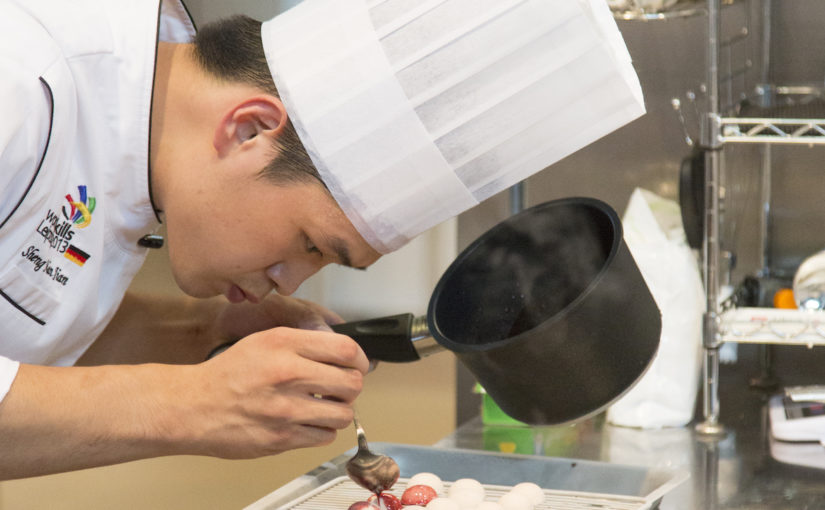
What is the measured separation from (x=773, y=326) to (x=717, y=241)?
0.14m

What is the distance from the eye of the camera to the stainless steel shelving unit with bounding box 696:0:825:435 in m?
1.32

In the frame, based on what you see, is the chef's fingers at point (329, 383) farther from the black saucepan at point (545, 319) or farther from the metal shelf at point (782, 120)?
the metal shelf at point (782, 120)

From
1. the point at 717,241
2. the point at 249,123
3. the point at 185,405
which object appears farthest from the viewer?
the point at 717,241

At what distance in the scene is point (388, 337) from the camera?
1129 mm

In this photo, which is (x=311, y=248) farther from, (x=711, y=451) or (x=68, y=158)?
(x=711, y=451)

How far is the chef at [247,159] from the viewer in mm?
916

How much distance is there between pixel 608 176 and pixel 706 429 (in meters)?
0.46

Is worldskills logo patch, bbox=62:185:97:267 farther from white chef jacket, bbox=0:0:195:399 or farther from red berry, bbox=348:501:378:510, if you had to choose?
red berry, bbox=348:501:378:510

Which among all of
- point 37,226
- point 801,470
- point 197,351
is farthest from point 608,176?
point 37,226

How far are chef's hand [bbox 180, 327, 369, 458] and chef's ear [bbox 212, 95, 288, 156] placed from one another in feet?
0.68

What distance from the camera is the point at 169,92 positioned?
1072 mm

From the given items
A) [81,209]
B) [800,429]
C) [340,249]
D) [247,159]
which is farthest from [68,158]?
[800,429]

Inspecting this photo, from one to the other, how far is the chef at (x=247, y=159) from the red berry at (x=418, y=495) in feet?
0.51

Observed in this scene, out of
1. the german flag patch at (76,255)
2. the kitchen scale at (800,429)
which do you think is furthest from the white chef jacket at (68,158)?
the kitchen scale at (800,429)
